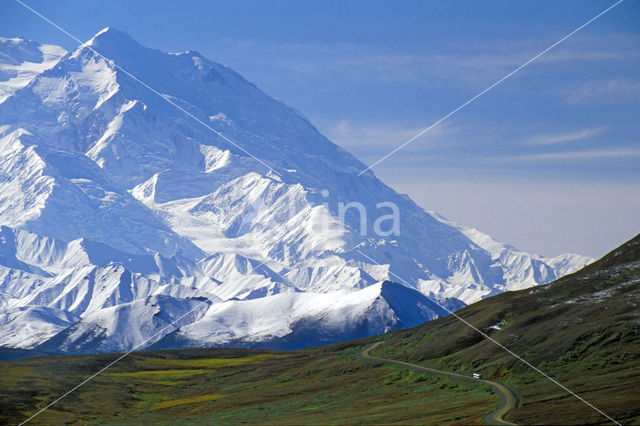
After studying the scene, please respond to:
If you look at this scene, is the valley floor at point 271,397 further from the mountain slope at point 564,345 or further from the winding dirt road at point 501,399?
the mountain slope at point 564,345

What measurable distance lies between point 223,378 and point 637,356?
4237 inches

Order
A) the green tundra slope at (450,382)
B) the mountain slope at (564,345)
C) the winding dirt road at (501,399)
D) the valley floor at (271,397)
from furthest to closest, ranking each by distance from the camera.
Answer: the valley floor at (271,397)
the green tundra slope at (450,382)
the mountain slope at (564,345)
the winding dirt road at (501,399)

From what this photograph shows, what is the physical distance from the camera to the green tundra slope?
10606 cm

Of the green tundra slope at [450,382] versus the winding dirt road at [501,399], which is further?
the green tundra slope at [450,382]

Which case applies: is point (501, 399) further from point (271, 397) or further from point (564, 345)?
point (271, 397)

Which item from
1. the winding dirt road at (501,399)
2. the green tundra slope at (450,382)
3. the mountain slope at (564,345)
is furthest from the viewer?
the green tundra slope at (450,382)

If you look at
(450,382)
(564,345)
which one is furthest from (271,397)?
(564,345)

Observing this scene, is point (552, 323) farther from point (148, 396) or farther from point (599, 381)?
point (148, 396)

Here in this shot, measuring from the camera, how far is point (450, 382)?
434 feet

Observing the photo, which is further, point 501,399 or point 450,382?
point 450,382

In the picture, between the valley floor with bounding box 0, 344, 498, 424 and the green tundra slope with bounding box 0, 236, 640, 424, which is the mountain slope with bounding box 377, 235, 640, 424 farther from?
the valley floor with bounding box 0, 344, 498, 424

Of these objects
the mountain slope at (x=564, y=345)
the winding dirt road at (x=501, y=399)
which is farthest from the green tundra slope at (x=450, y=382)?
the winding dirt road at (x=501, y=399)

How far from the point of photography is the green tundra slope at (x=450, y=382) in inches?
4176

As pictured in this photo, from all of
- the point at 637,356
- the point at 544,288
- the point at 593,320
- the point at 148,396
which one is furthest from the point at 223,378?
the point at 637,356
